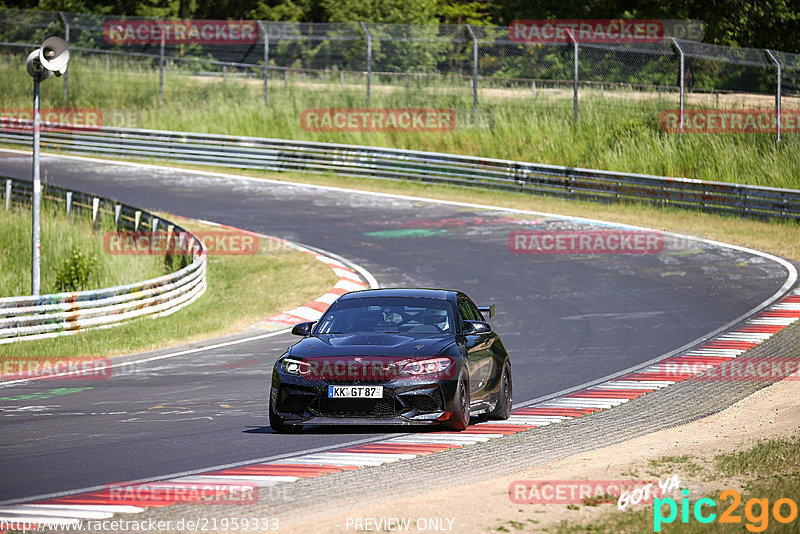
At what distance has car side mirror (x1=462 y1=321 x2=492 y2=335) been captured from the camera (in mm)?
11328

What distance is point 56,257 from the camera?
2547 centimetres

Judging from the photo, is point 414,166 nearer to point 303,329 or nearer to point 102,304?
point 102,304

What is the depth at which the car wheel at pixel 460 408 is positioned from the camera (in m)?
10.5

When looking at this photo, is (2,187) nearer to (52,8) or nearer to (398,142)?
(398,142)

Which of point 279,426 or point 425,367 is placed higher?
point 425,367

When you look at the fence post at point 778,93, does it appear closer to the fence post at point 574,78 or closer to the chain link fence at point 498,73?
the chain link fence at point 498,73

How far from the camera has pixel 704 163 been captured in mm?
33406

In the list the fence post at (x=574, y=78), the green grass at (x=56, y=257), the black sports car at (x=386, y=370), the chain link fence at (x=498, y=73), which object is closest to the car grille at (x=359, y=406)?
the black sports car at (x=386, y=370)

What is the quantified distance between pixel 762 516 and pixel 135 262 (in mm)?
19543

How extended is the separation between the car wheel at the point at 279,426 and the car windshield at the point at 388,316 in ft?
3.55

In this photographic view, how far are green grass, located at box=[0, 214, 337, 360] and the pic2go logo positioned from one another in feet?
38.1

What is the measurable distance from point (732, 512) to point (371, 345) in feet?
13.5

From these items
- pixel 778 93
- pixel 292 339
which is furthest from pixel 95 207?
pixel 778 93

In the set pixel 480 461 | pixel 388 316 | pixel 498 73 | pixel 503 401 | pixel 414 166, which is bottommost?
pixel 414 166
